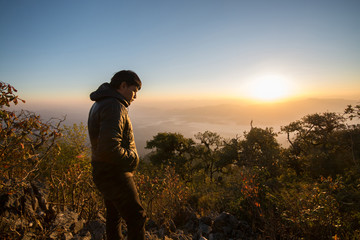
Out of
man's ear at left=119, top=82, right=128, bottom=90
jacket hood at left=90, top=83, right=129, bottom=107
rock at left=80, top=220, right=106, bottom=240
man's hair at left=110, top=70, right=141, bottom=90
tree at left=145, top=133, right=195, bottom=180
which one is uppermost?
man's hair at left=110, top=70, right=141, bottom=90

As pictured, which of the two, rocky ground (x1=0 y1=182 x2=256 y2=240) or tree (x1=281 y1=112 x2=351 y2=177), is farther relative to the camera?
tree (x1=281 y1=112 x2=351 y2=177)

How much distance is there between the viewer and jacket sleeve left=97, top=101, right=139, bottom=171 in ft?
6.08

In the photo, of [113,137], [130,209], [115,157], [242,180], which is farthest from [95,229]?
[242,180]

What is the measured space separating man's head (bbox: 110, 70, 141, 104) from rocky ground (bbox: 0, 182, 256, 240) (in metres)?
2.63

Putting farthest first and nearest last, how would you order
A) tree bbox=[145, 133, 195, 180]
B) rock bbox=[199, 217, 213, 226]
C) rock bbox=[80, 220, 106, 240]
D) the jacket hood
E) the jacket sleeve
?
tree bbox=[145, 133, 195, 180] < rock bbox=[199, 217, 213, 226] < rock bbox=[80, 220, 106, 240] < the jacket hood < the jacket sleeve

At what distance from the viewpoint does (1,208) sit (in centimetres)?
304

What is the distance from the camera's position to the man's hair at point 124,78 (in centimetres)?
230

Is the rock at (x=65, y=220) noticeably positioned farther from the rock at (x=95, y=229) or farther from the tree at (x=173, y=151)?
the tree at (x=173, y=151)

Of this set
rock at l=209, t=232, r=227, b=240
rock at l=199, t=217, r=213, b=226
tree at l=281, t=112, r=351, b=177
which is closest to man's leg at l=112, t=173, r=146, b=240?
rock at l=209, t=232, r=227, b=240

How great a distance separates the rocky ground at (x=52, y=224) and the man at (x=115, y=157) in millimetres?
1859

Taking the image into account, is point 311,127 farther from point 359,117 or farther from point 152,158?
point 152,158

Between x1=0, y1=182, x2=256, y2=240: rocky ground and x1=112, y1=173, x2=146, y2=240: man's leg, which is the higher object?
x1=112, y1=173, x2=146, y2=240: man's leg

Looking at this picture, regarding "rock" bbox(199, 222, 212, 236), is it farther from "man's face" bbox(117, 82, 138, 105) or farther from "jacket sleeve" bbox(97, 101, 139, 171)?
"man's face" bbox(117, 82, 138, 105)

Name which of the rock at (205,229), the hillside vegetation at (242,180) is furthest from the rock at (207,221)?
the hillside vegetation at (242,180)
